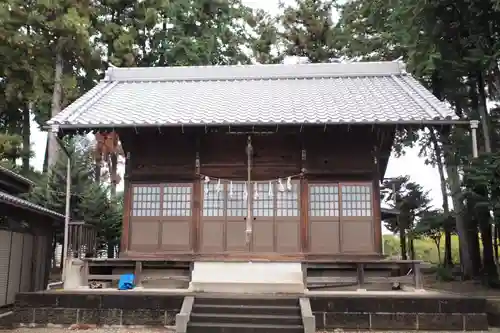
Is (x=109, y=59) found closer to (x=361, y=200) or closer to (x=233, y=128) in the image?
(x=233, y=128)

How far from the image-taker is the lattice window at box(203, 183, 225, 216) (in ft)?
41.5

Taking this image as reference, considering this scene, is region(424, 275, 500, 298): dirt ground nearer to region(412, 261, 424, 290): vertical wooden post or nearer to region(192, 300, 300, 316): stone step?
region(412, 261, 424, 290): vertical wooden post

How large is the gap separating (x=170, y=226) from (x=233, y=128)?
3.10 m

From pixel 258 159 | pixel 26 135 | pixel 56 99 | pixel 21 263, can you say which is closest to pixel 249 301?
pixel 258 159

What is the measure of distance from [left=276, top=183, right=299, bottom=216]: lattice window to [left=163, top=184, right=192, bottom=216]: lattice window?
2404 mm

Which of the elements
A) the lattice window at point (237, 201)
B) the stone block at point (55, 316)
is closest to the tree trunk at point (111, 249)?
the lattice window at point (237, 201)

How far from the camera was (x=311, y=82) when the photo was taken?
16062 mm

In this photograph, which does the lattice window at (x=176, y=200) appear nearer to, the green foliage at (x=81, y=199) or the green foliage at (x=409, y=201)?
the green foliage at (x=81, y=199)

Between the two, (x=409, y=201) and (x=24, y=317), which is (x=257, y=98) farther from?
(x=409, y=201)

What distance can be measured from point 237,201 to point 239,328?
4289mm

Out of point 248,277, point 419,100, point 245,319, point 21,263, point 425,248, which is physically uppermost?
point 419,100

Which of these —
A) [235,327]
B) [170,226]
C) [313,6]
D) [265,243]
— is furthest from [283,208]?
[313,6]

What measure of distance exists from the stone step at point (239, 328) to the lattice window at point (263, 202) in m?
3.94

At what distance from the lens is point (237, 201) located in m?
12.7
